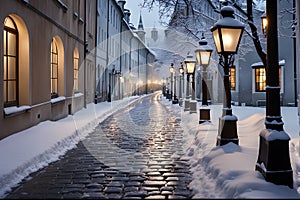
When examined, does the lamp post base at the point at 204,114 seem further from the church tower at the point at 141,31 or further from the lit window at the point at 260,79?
the church tower at the point at 141,31

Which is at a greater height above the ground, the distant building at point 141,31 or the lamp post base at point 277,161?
the distant building at point 141,31

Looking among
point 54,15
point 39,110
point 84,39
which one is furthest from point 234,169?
point 84,39

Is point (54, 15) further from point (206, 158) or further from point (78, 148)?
point (206, 158)

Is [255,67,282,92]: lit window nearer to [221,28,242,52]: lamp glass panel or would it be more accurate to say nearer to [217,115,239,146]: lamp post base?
[221,28,242,52]: lamp glass panel

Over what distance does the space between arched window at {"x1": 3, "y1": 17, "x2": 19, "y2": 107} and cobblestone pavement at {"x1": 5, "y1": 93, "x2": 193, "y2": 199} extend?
7.33ft

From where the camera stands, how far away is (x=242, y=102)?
87.9 feet

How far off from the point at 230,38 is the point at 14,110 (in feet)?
18.3

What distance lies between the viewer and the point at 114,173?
6.71 m

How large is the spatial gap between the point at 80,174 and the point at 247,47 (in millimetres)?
19994

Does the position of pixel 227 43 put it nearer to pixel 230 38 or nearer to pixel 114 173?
pixel 230 38

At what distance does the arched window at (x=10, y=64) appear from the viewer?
A: 32.1ft

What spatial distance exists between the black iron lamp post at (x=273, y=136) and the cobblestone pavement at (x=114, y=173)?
1143 mm

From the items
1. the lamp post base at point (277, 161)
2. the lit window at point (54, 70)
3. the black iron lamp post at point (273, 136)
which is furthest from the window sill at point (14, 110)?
the lamp post base at point (277, 161)

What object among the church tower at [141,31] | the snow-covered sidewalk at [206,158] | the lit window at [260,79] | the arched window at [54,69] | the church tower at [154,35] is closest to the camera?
the snow-covered sidewalk at [206,158]
